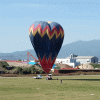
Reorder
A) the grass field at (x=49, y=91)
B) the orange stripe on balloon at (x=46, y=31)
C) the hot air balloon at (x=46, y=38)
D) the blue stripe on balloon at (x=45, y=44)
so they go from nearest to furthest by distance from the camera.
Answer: the grass field at (x=49, y=91)
the orange stripe on balloon at (x=46, y=31)
the hot air balloon at (x=46, y=38)
the blue stripe on balloon at (x=45, y=44)

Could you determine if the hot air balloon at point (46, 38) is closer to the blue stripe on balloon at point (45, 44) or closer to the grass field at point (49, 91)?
the blue stripe on balloon at point (45, 44)

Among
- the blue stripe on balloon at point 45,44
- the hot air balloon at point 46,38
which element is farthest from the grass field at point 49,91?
the hot air balloon at point 46,38

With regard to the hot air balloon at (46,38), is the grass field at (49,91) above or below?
below

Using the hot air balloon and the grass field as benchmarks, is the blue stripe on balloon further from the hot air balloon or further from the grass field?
the grass field

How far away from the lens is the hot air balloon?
89.2 m

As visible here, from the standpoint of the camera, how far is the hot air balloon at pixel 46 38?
8919cm

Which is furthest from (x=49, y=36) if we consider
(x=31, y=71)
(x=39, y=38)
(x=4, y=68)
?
(x=4, y=68)

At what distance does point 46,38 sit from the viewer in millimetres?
89125

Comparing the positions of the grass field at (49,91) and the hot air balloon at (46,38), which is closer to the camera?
the grass field at (49,91)

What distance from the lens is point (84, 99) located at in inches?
1388

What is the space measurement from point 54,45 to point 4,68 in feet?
188

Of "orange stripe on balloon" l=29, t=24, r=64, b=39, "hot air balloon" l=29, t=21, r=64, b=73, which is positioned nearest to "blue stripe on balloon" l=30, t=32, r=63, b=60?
"hot air balloon" l=29, t=21, r=64, b=73

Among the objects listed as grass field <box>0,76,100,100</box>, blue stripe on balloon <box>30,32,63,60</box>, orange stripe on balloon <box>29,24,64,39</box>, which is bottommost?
grass field <box>0,76,100,100</box>

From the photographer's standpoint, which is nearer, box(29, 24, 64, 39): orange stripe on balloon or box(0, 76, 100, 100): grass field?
box(0, 76, 100, 100): grass field
